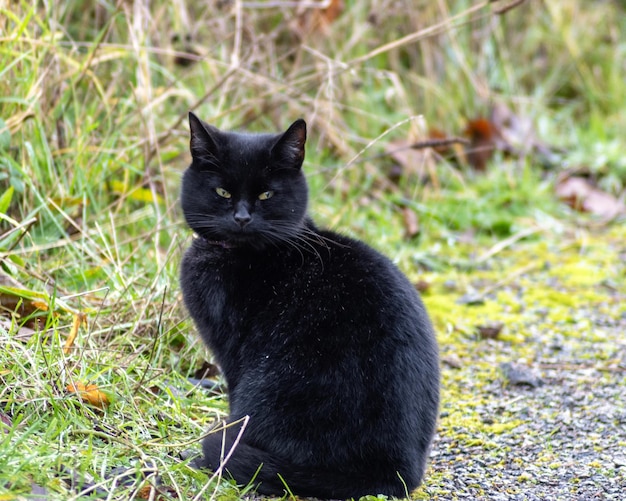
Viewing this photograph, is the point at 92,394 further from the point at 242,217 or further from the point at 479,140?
the point at 479,140

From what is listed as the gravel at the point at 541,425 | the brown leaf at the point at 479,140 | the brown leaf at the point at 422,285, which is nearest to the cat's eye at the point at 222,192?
the gravel at the point at 541,425

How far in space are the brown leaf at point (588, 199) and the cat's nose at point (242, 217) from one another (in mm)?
3228

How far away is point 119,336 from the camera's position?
2682mm

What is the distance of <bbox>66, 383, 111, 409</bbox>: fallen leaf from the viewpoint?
7.31 feet

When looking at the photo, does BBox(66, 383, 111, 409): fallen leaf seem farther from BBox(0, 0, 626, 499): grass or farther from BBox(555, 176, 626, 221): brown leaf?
BBox(555, 176, 626, 221): brown leaf

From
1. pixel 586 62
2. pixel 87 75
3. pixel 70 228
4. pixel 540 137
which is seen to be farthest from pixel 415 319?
pixel 586 62

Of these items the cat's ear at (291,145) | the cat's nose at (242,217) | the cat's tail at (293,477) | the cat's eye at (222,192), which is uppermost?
the cat's ear at (291,145)

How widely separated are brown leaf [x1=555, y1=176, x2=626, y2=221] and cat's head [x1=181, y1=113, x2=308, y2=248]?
307cm

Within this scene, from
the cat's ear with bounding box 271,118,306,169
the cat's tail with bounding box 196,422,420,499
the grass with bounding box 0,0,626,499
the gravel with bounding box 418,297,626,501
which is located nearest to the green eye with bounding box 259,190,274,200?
the cat's ear with bounding box 271,118,306,169

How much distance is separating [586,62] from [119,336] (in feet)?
16.9

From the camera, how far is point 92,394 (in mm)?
2281

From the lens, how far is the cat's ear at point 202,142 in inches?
95.0

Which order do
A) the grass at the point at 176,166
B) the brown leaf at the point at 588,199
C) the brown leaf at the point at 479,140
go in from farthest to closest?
the brown leaf at the point at 479,140, the brown leaf at the point at 588,199, the grass at the point at 176,166

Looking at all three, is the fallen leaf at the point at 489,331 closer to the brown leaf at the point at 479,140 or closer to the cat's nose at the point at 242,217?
the cat's nose at the point at 242,217
